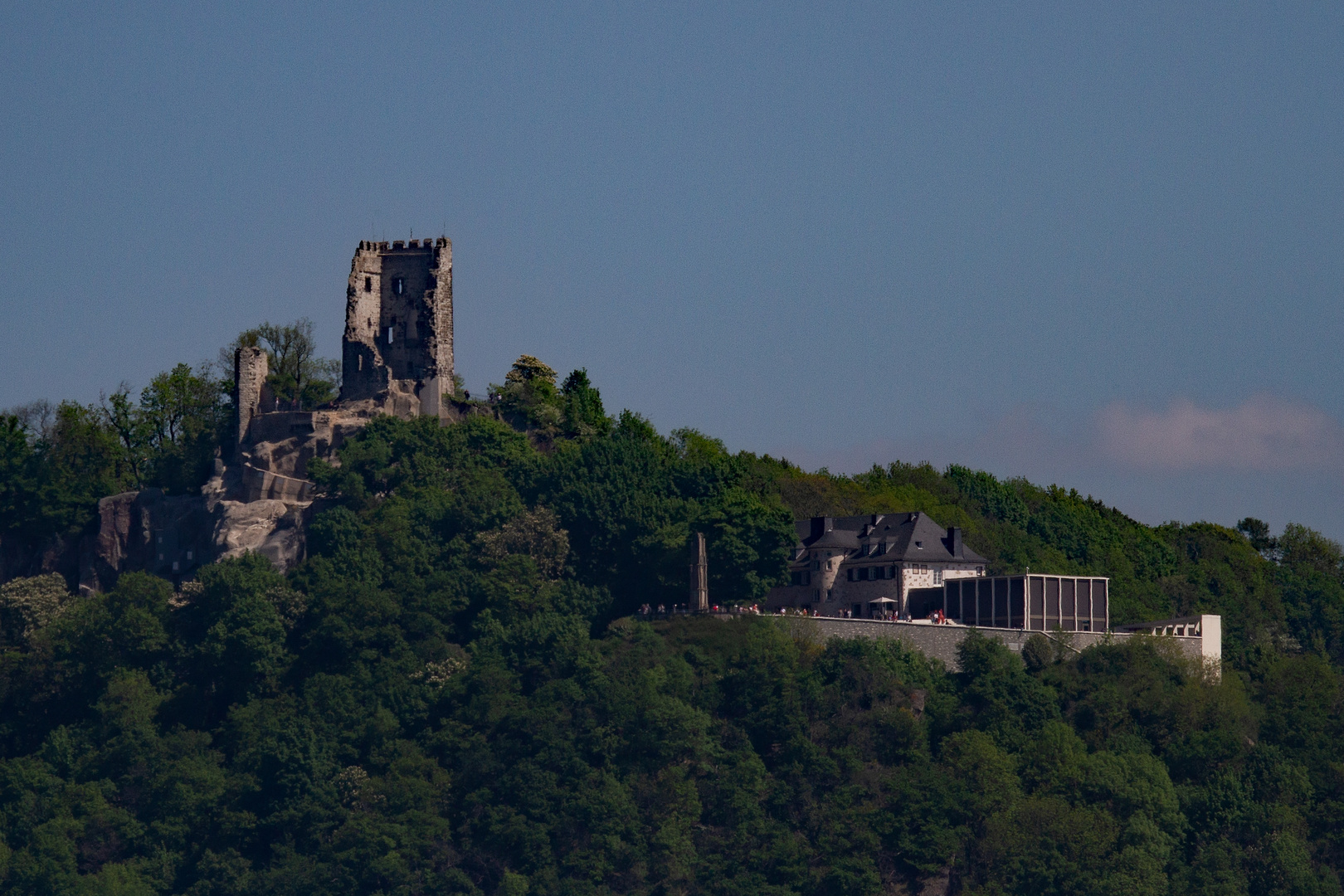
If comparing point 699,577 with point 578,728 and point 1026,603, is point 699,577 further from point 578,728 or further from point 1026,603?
point 1026,603

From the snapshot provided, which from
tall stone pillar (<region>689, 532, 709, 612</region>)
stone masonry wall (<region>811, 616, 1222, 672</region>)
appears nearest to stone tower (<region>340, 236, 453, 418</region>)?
tall stone pillar (<region>689, 532, 709, 612</region>)

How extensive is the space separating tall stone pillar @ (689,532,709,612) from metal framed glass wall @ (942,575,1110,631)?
31.0 feet

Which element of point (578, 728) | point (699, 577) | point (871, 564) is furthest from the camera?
point (871, 564)

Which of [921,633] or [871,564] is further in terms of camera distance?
[871,564]

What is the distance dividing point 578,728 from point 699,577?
26.8ft

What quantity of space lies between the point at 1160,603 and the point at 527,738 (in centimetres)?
3446

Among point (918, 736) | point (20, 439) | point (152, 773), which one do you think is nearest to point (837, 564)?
point (918, 736)

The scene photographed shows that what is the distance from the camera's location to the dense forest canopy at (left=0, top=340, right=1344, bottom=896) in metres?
94.1

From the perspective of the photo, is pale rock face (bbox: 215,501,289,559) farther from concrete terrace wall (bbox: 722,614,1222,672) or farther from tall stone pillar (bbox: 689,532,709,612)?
concrete terrace wall (bbox: 722,614,1222,672)

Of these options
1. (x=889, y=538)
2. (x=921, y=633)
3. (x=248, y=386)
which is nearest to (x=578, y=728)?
(x=921, y=633)

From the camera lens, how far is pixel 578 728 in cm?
9612

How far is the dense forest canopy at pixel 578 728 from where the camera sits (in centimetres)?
9406

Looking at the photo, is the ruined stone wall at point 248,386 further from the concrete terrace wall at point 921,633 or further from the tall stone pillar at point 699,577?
the concrete terrace wall at point 921,633

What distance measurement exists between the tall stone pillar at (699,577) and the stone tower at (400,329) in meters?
15.8
